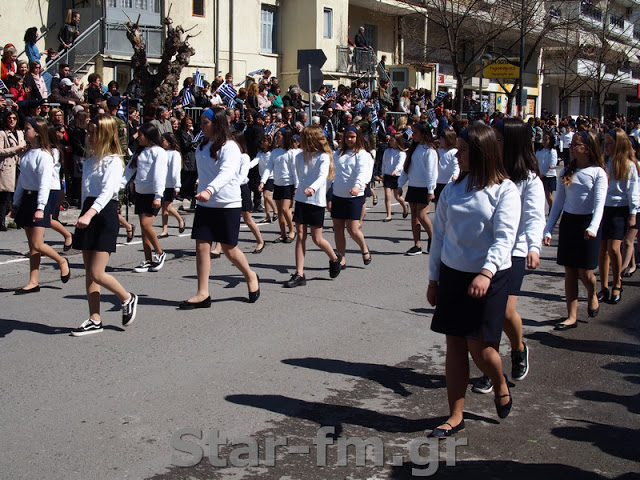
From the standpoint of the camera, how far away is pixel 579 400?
5367mm


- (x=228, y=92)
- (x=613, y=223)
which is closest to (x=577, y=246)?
(x=613, y=223)

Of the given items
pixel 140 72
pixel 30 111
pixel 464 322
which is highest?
pixel 140 72

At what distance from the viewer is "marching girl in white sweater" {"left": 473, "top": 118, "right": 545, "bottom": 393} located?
17.2 feet

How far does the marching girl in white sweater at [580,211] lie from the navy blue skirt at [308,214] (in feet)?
8.84

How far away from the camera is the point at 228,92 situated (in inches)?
747

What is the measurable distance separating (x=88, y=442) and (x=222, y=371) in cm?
147

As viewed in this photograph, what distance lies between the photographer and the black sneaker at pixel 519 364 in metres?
5.67

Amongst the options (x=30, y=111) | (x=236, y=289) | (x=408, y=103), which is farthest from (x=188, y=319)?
(x=408, y=103)

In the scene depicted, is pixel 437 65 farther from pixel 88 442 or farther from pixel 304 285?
pixel 88 442

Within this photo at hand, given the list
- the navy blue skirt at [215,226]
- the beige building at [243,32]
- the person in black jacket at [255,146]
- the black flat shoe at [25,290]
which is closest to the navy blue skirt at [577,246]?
the navy blue skirt at [215,226]

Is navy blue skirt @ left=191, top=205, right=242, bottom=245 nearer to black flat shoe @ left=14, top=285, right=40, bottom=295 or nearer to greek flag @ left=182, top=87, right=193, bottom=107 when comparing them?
black flat shoe @ left=14, top=285, right=40, bottom=295

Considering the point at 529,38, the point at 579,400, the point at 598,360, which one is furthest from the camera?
the point at 529,38

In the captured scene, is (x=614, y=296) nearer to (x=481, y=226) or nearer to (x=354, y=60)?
(x=481, y=226)

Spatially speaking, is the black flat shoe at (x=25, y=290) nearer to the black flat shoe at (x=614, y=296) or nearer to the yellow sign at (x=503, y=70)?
the black flat shoe at (x=614, y=296)
